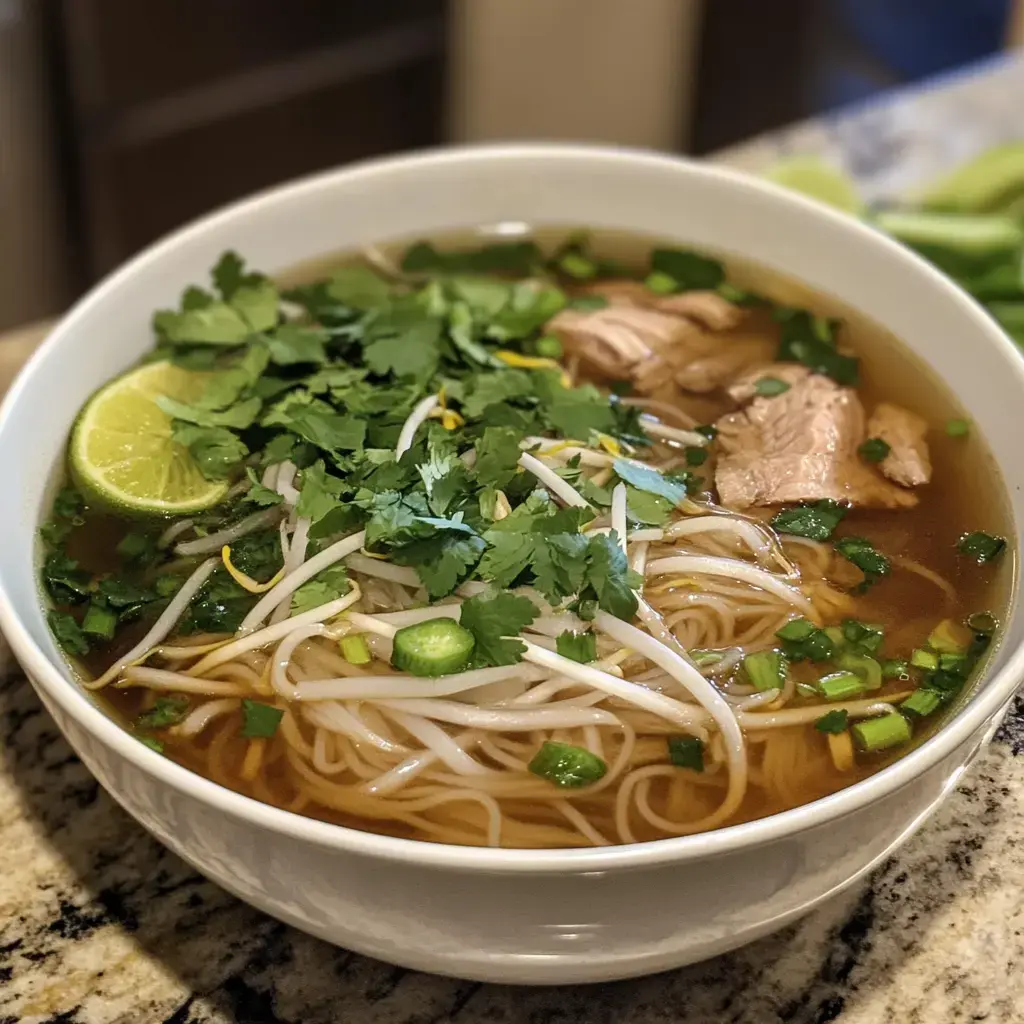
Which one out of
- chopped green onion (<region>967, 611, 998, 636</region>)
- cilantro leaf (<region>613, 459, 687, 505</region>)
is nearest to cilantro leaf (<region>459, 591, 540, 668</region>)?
cilantro leaf (<region>613, 459, 687, 505</region>)

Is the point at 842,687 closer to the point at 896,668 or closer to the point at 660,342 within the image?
the point at 896,668

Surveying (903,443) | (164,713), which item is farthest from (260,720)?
(903,443)

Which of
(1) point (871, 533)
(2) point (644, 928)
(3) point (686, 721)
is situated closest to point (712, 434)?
(1) point (871, 533)

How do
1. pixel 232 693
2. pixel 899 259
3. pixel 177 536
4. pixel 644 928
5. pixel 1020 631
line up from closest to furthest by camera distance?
pixel 644 928 < pixel 1020 631 < pixel 232 693 < pixel 177 536 < pixel 899 259

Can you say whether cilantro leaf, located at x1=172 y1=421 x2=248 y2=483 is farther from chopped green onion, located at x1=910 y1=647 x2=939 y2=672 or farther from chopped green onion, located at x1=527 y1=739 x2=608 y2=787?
chopped green onion, located at x1=910 y1=647 x2=939 y2=672

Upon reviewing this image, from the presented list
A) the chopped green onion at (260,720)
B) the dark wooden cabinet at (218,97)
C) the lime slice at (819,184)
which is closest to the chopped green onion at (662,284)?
the lime slice at (819,184)

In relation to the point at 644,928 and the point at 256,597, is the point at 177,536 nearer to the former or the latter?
the point at 256,597
